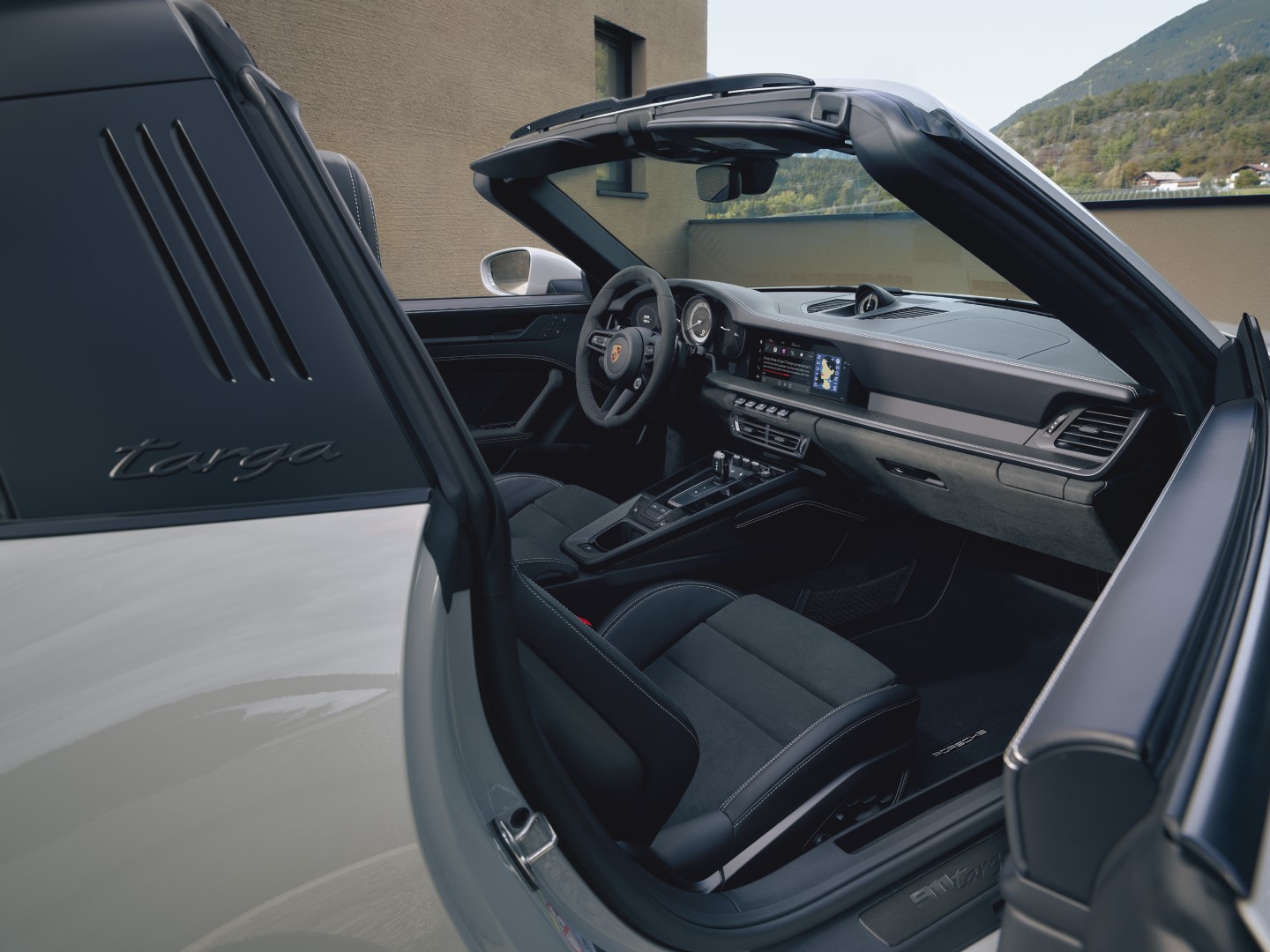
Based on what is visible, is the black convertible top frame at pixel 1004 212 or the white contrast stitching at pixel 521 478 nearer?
the black convertible top frame at pixel 1004 212

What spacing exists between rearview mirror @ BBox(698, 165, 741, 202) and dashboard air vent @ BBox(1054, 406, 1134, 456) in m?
1.08

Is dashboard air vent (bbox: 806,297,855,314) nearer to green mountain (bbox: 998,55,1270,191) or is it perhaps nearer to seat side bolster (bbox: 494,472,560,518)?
seat side bolster (bbox: 494,472,560,518)

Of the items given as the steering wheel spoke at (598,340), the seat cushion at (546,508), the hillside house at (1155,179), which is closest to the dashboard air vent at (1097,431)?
the seat cushion at (546,508)

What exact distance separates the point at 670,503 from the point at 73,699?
231 centimetres

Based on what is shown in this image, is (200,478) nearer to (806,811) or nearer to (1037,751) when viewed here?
(1037,751)

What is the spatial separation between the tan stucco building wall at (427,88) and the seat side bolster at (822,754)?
14.6ft

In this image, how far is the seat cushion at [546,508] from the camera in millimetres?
2844

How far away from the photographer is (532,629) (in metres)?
1.03

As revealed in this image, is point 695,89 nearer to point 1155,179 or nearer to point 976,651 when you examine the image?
point 976,651

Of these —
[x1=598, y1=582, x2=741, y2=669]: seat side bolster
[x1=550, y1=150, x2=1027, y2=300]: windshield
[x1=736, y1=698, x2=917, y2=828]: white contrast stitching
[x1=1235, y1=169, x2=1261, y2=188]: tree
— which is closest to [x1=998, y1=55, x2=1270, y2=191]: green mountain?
[x1=1235, y1=169, x2=1261, y2=188]: tree

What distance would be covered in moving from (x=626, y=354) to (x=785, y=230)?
27.5 inches

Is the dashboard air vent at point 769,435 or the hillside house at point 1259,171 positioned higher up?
the hillside house at point 1259,171

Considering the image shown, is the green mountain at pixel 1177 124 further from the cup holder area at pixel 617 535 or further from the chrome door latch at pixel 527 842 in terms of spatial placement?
→ the chrome door latch at pixel 527 842

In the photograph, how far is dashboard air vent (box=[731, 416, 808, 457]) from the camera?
8.96ft
